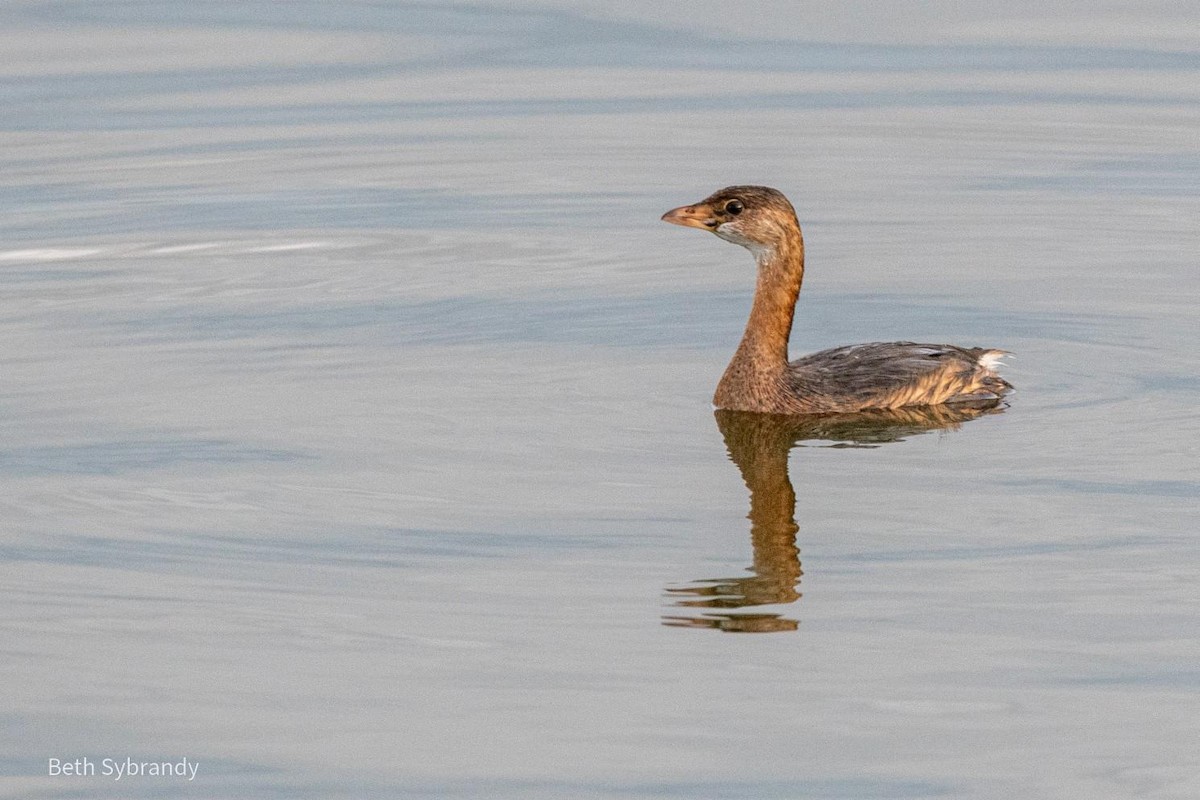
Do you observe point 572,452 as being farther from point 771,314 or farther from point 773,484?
point 771,314

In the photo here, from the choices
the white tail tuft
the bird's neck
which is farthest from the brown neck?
the white tail tuft

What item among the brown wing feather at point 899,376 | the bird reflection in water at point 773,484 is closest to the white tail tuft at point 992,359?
the brown wing feather at point 899,376

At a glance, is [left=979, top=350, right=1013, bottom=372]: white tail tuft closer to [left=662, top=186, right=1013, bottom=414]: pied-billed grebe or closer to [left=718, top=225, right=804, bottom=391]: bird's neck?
[left=662, top=186, right=1013, bottom=414]: pied-billed grebe

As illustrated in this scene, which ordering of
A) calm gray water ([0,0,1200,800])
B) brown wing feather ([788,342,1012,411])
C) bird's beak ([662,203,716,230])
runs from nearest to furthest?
calm gray water ([0,0,1200,800])
brown wing feather ([788,342,1012,411])
bird's beak ([662,203,716,230])

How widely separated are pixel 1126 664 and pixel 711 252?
844cm

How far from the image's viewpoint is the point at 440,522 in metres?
9.23

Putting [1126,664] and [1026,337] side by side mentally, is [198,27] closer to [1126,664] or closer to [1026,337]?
[1026,337]

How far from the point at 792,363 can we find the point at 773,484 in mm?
2068

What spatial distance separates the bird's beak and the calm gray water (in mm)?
837

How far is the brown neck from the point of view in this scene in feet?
38.3

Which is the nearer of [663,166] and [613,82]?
[663,166]

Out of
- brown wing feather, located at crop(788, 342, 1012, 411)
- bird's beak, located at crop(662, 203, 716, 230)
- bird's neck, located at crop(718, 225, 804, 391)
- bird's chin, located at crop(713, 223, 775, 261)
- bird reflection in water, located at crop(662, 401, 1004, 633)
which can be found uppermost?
bird's beak, located at crop(662, 203, 716, 230)

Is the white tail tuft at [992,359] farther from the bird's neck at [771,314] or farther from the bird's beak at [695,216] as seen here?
the bird's beak at [695,216]

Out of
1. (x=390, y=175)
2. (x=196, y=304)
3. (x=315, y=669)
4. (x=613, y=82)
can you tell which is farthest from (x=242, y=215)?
(x=315, y=669)
